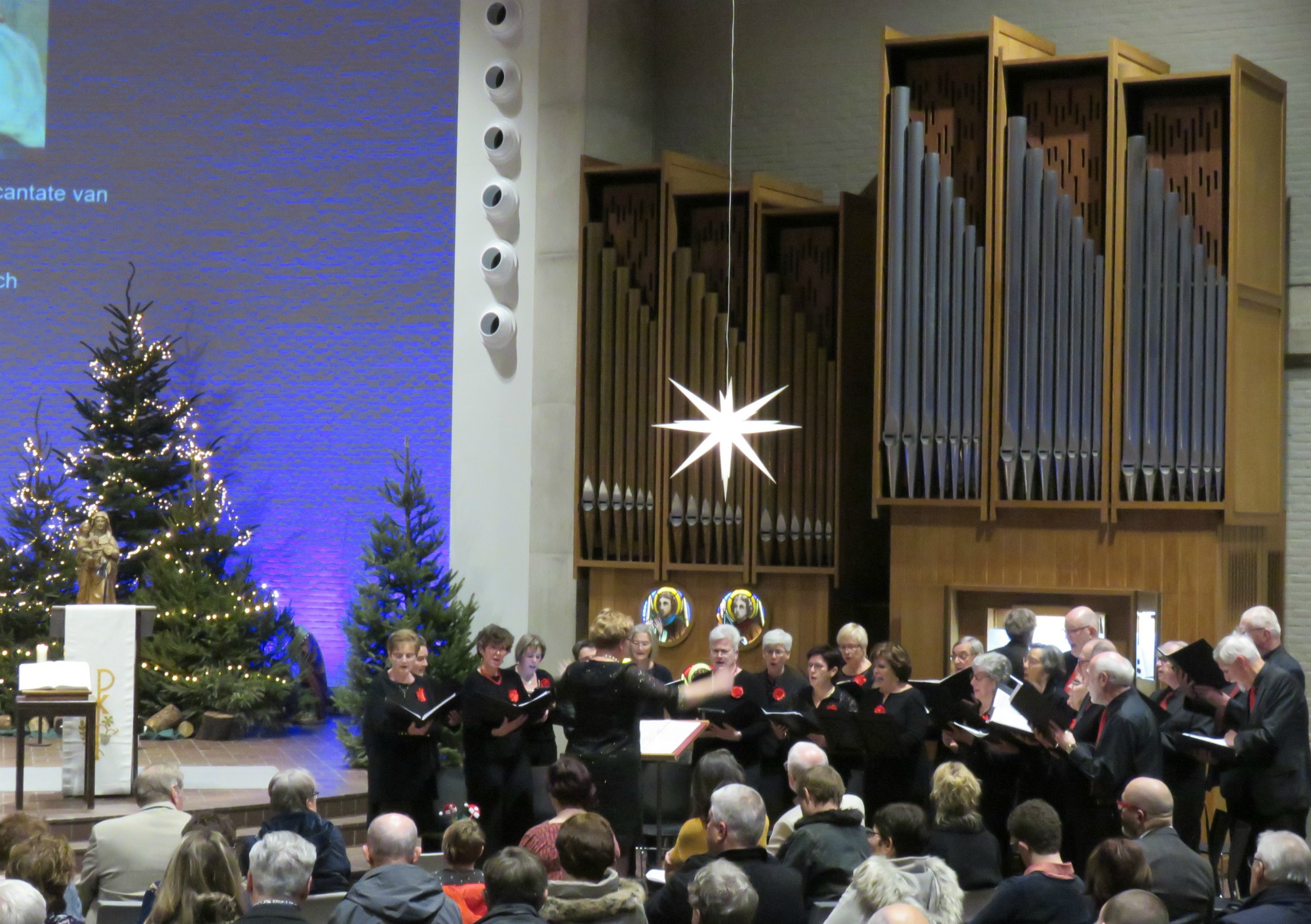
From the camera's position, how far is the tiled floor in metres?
8.22

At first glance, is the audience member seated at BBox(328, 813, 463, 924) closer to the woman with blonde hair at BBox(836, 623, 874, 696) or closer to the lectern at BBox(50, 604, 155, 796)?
the woman with blonde hair at BBox(836, 623, 874, 696)

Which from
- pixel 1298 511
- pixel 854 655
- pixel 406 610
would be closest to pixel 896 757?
pixel 854 655

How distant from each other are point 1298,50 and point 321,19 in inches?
274

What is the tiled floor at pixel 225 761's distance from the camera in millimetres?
8219

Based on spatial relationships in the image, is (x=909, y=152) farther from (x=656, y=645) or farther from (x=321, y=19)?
(x=321, y=19)

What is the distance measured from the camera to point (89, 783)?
7996 mm

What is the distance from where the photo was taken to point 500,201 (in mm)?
11344

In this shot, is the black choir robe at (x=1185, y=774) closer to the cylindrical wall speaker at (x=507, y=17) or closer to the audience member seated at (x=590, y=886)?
the audience member seated at (x=590, y=886)

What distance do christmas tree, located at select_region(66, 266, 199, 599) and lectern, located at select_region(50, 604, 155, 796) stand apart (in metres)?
3.18

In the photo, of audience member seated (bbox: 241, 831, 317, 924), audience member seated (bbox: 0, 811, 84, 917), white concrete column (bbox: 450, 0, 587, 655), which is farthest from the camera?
white concrete column (bbox: 450, 0, 587, 655)

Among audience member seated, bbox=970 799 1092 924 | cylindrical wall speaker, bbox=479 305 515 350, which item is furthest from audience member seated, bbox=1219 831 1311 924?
cylindrical wall speaker, bbox=479 305 515 350

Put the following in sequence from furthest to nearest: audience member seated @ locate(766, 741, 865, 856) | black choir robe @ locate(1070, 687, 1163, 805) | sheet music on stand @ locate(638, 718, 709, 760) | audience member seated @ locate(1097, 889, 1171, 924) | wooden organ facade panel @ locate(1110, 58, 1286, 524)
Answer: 1. wooden organ facade panel @ locate(1110, 58, 1286, 524)
2. sheet music on stand @ locate(638, 718, 709, 760)
3. black choir robe @ locate(1070, 687, 1163, 805)
4. audience member seated @ locate(766, 741, 865, 856)
5. audience member seated @ locate(1097, 889, 1171, 924)

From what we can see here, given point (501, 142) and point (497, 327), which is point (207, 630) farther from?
point (501, 142)

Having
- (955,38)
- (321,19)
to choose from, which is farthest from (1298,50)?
(321,19)
